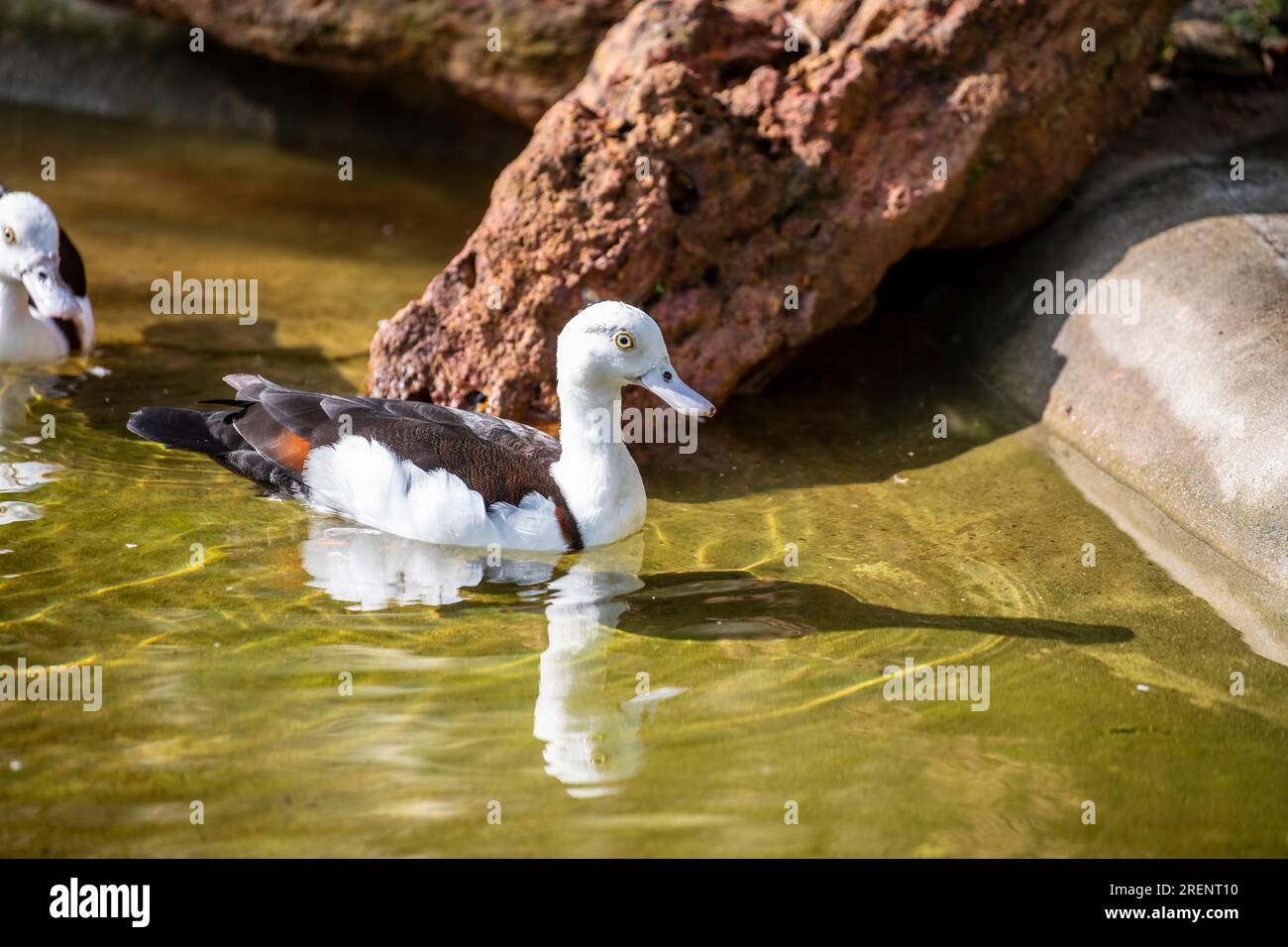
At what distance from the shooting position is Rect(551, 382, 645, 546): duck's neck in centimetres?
545

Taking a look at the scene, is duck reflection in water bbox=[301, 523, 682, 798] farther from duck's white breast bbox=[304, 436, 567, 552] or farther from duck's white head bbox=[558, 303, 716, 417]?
duck's white head bbox=[558, 303, 716, 417]

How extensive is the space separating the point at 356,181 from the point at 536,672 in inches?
263

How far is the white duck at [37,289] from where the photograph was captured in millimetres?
7098

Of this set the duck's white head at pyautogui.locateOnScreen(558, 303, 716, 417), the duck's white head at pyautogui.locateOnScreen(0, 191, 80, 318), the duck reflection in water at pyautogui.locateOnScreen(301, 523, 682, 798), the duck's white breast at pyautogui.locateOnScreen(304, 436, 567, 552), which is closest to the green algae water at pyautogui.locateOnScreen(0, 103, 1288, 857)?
the duck reflection in water at pyautogui.locateOnScreen(301, 523, 682, 798)

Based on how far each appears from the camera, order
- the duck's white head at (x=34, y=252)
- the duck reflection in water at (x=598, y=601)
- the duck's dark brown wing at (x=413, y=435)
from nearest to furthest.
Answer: the duck reflection in water at (x=598, y=601) → the duck's dark brown wing at (x=413, y=435) → the duck's white head at (x=34, y=252)

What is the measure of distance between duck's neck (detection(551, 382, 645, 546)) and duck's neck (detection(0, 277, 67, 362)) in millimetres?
3303

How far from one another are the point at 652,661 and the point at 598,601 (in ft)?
1.56

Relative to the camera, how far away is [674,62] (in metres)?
6.88

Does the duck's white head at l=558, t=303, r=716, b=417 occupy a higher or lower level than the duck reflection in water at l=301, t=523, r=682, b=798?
higher

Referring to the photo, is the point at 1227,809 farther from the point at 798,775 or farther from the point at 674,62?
the point at 674,62

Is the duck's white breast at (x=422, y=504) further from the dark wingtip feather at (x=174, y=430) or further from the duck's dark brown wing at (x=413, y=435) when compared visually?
the dark wingtip feather at (x=174, y=430)

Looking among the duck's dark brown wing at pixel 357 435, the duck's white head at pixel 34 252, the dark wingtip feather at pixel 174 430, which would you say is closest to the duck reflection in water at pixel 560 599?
the duck's dark brown wing at pixel 357 435

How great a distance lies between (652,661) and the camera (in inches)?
194

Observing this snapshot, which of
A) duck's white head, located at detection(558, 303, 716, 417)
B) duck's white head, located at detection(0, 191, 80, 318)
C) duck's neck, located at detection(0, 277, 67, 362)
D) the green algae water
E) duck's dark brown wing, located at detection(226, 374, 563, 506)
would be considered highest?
Answer: duck's white head, located at detection(0, 191, 80, 318)
